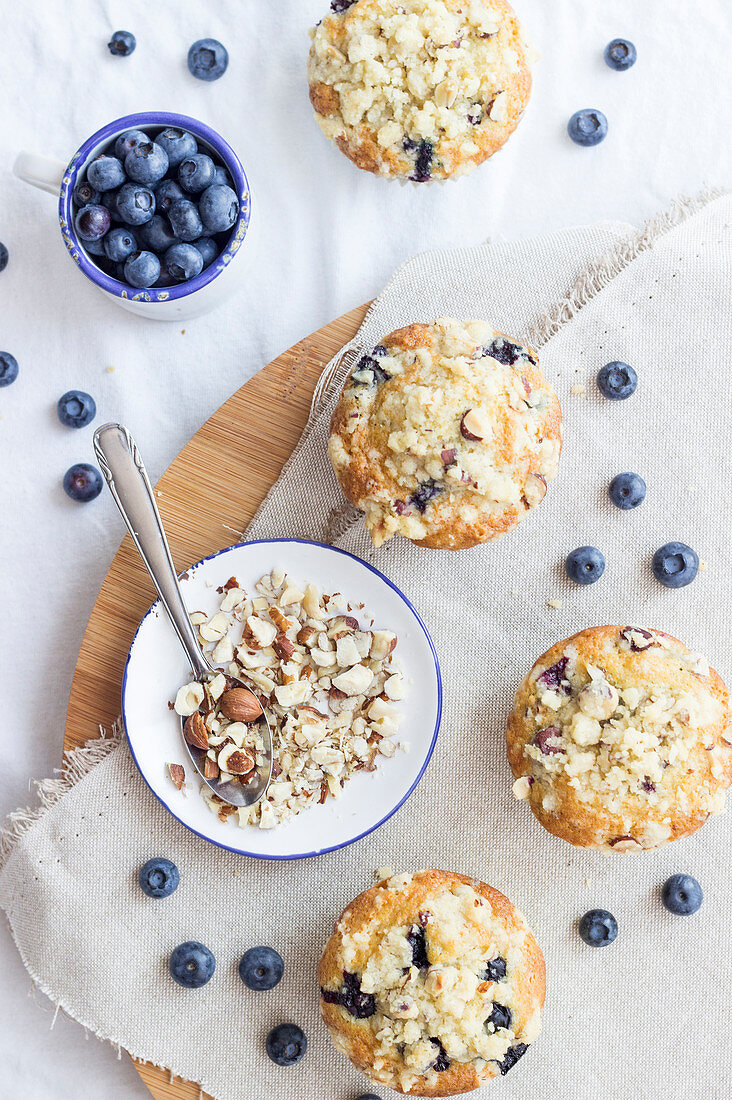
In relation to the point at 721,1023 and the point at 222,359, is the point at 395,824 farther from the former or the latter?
the point at 222,359

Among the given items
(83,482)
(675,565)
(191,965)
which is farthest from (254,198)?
(191,965)

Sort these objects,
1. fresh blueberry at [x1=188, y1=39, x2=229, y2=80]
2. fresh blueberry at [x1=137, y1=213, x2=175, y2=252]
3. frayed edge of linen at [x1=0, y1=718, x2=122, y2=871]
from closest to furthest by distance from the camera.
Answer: fresh blueberry at [x1=137, y1=213, x2=175, y2=252] → frayed edge of linen at [x1=0, y1=718, x2=122, y2=871] → fresh blueberry at [x1=188, y1=39, x2=229, y2=80]

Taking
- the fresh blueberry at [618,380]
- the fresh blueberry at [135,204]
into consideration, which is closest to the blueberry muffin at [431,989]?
the fresh blueberry at [618,380]

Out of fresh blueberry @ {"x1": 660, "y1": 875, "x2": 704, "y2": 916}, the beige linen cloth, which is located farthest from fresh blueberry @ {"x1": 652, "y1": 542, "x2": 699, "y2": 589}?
fresh blueberry @ {"x1": 660, "y1": 875, "x2": 704, "y2": 916}

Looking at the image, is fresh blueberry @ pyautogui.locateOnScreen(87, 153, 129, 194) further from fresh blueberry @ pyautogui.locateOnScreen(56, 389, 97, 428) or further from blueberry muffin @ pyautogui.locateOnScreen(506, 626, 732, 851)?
blueberry muffin @ pyautogui.locateOnScreen(506, 626, 732, 851)

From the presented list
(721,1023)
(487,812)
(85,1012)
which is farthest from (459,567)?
(85,1012)
